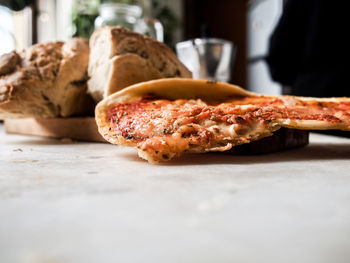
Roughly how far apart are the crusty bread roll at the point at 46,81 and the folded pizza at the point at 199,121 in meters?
0.30

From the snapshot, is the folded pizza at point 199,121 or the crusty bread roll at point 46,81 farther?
the crusty bread roll at point 46,81

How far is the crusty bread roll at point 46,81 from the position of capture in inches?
33.9

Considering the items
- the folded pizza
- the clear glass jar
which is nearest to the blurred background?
the clear glass jar

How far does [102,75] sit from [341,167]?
0.62 meters

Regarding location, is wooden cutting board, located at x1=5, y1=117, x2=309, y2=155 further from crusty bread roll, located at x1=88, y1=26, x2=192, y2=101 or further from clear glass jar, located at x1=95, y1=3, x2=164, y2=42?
clear glass jar, located at x1=95, y1=3, x2=164, y2=42

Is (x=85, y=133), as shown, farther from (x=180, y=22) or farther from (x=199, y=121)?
(x=180, y=22)

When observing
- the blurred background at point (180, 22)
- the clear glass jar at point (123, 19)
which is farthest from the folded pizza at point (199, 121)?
the blurred background at point (180, 22)

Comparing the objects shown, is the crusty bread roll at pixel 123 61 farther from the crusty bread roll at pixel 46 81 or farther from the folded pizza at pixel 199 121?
the folded pizza at pixel 199 121

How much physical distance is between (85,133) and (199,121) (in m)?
0.47

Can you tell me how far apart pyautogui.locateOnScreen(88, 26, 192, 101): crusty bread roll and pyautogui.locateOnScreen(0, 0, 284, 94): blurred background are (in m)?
2.23

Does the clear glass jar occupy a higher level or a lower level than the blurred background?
lower

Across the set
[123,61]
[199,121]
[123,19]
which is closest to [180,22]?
[123,19]

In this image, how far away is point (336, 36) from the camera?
5.53ft

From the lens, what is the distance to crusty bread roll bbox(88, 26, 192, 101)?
86 cm
